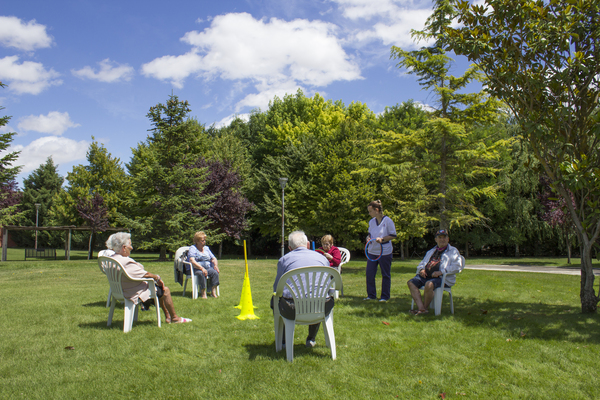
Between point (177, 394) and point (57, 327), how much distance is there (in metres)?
3.04

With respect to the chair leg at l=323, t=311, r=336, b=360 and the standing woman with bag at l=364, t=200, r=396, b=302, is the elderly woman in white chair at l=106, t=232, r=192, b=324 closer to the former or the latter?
the chair leg at l=323, t=311, r=336, b=360

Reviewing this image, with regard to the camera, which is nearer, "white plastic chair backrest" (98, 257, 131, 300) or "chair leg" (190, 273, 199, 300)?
"white plastic chair backrest" (98, 257, 131, 300)

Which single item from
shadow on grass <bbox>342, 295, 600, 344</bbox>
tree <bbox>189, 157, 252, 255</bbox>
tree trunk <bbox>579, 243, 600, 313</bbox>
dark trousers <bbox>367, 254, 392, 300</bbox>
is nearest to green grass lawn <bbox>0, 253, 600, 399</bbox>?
shadow on grass <bbox>342, 295, 600, 344</bbox>

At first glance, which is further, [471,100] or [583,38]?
[471,100]

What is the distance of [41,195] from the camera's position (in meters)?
52.7

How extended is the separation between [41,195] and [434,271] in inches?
2352

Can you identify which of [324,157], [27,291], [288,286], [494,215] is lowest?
[27,291]

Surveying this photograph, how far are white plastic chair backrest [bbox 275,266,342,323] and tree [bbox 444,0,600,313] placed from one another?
3993mm

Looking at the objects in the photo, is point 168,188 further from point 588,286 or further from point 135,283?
point 588,286

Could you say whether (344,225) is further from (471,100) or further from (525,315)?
(525,315)

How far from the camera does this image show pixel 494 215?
98.6 ft

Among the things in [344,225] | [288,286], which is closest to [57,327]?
[288,286]

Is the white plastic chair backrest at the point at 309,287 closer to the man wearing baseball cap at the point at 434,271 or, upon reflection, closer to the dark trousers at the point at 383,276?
the man wearing baseball cap at the point at 434,271

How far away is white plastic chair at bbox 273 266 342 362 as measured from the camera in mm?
3837
